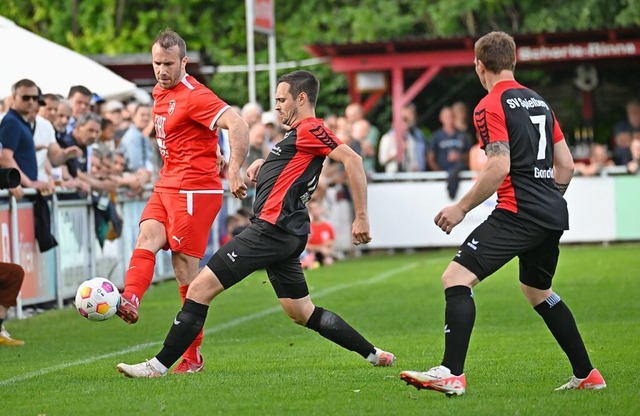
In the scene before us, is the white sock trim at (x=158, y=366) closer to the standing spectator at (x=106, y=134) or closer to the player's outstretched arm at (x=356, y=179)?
the player's outstretched arm at (x=356, y=179)

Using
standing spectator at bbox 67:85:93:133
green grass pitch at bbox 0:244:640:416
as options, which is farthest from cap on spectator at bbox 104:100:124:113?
green grass pitch at bbox 0:244:640:416

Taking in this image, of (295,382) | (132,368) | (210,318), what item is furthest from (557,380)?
(210,318)

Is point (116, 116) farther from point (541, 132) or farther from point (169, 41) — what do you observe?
point (541, 132)

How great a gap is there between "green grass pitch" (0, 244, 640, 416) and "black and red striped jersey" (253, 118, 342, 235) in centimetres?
107

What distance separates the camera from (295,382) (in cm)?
896

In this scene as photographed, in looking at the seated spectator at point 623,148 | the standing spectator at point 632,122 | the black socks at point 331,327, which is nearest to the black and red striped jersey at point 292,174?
the black socks at point 331,327

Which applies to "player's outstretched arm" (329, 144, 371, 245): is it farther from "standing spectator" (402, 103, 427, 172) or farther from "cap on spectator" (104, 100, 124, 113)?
"standing spectator" (402, 103, 427, 172)

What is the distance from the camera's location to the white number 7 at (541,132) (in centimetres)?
806

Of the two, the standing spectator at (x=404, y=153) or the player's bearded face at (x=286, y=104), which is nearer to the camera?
the player's bearded face at (x=286, y=104)

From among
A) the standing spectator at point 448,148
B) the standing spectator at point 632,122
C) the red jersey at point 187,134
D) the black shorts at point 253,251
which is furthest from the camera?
the standing spectator at point 632,122

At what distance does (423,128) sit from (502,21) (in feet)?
20.4

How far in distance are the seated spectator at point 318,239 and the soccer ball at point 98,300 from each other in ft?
40.9

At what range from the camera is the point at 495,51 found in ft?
26.3

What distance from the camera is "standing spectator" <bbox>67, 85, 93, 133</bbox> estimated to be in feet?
54.0
